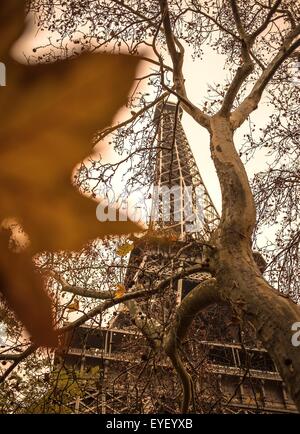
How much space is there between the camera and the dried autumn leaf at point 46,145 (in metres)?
5.42

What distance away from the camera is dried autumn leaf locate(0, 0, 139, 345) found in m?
5.42

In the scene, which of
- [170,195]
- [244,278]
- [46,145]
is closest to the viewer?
[244,278]

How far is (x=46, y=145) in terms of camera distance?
581 centimetres

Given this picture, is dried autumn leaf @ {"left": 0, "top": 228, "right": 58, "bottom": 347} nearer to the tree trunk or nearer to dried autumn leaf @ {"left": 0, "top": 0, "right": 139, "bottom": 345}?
dried autumn leaf @ {"left": 0, "top": 0, "right": 139, "bottom": 345}

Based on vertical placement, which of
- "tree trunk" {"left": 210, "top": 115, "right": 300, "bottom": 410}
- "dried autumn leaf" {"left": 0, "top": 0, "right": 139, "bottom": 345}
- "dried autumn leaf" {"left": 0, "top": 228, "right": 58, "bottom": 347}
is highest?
"dried autumn leaf" {"left": 0, "top": 0, "right": 139, "bottom": 345}

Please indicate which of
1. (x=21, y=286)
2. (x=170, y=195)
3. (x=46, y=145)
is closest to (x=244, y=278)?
(x=21, y=286)

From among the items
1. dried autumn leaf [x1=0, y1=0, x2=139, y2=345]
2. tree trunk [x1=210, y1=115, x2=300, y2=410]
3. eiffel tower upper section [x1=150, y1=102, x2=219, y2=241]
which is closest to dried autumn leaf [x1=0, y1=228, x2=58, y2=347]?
dried autumn leaf [x1=0, y1=0, x2=139, y2=345]

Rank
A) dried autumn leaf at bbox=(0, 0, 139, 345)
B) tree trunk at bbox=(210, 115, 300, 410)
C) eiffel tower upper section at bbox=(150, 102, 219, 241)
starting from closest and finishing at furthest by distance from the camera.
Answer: tree trunk at bbox=(210, 115, 300, 410), eiffel tower upper section at bbox=(150, 102, 219, 241), dried autumn leaf at bbox=(0, 0, 139, 345)

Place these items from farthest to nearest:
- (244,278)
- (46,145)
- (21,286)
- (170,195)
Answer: (170,195) → (46,145) → (21,286) → (244,278)

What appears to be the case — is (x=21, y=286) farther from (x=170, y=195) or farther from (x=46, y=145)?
(x=170, y=195)

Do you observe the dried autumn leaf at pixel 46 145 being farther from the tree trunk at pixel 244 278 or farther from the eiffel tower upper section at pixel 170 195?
the tree trunk at pixel 244 278

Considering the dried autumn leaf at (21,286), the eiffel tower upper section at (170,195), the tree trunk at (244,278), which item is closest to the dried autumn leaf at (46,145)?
the dried autumn leaf at (21,286)

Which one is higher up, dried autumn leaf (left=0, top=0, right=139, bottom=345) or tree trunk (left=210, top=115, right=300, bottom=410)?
dried autumn leaf (left=0, top=0, right=139, bottom=345)
